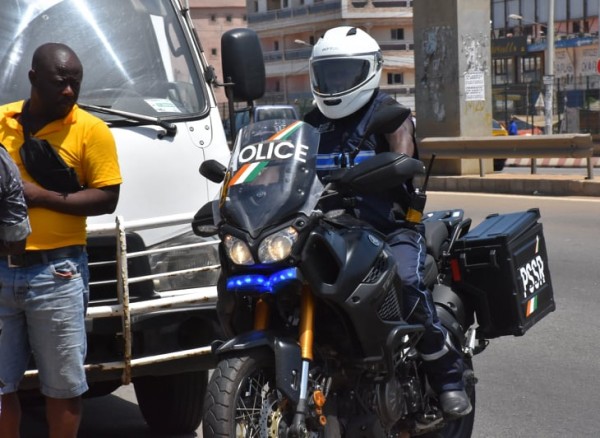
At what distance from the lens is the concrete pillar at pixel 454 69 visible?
67.6ft

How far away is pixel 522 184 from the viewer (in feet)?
60.3

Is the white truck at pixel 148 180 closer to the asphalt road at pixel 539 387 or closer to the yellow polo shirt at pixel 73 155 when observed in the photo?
the yellow polo shirt at pixel 73 155

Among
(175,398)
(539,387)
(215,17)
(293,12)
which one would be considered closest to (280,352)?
(175,398)

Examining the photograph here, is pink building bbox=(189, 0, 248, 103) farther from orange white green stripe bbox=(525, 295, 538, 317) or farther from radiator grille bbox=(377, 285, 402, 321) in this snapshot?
radiator grille bbox=(377, 285, 402, 321)

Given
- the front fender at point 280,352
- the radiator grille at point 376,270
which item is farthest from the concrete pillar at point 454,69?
the front fender at point 280,352

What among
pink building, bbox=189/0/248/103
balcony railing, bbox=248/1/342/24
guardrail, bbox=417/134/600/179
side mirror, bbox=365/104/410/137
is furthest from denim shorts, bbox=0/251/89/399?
balcony railing, bbox=248/1/342/24

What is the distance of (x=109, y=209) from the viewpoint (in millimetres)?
4645

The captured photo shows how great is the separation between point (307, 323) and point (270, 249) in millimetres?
299

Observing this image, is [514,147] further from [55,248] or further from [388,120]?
[55,248]

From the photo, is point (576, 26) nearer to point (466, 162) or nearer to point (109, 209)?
point (466, 162)

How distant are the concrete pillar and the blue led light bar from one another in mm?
16769

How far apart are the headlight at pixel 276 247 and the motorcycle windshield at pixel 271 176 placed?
0.06 meters

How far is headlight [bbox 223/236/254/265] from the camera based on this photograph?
4.08m

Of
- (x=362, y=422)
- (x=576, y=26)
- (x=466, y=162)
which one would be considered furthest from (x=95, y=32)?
(x=576, y=26)
